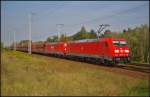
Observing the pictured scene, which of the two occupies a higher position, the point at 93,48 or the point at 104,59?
the point at 93,48

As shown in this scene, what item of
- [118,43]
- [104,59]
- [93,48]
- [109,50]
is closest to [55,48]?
[93,48]

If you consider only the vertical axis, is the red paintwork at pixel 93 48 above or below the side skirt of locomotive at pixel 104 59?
above

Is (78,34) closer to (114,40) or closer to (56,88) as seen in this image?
(114,40)

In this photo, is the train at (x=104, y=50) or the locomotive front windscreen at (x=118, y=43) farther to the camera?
the locomotive front windscreen at (x=118, y=43)

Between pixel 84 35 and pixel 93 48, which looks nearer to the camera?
pixel 93 48

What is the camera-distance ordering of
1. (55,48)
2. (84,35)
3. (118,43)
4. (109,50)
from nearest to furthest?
(109,50)
(118,43)
(55,48)
(84,35)

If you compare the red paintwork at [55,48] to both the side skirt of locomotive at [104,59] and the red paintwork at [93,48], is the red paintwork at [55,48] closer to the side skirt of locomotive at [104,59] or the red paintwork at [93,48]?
the red paintwork at [93,48]

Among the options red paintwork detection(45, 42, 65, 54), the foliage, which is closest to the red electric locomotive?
red paintwork detection(45, 42, 65, 54)

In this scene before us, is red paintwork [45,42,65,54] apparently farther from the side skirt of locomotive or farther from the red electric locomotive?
the red electric locomotive

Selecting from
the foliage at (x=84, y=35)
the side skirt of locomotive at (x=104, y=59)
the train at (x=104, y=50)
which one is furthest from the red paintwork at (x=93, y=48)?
the foliage at (x=84, y=35)

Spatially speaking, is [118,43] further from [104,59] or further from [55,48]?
[55,48]

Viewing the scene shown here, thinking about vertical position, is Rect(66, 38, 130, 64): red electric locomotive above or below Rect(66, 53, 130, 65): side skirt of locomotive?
above

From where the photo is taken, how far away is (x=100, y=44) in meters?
31.8

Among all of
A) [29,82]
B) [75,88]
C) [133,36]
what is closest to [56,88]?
[75,88]
